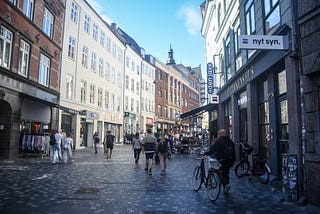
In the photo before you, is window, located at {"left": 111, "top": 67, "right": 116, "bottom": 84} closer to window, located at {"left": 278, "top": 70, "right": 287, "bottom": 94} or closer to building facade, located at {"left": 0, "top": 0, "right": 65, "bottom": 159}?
building facade, located at {"left": 0, "top": 0, "right": 65, "bottom": 159}

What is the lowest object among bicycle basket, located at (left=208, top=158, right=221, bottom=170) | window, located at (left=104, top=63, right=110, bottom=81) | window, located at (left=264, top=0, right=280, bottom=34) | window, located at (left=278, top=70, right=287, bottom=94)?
bicycle basket, located at (left=208, top=158, right=221, bottom=170)

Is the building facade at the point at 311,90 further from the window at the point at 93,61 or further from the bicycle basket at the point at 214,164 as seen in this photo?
the window at the point at 93,61

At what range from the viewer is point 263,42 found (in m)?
7.86

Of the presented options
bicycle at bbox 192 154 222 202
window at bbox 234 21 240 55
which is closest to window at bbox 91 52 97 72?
window at bbox 234 21 240 55

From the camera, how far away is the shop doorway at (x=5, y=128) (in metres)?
16.6

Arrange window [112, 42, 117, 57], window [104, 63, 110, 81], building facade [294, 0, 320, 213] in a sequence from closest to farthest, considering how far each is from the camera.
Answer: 1. building facade [294, 0, 320, 213]
2. window [104, 63, 110, 81]
3. window [112, 42, 117, 57]

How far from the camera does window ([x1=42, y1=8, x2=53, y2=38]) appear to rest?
69.8 ft

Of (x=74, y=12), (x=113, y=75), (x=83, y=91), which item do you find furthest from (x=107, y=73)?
(x=74, y=12)

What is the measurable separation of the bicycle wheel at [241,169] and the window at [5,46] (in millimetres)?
13345

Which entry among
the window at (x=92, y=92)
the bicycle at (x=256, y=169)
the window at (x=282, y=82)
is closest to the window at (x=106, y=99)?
the window at (x=92, y=92)

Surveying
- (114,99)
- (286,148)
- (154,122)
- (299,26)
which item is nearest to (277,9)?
(299,26)

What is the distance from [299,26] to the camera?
7016 millimetres

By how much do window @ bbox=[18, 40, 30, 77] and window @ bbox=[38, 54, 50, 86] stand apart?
195 cm

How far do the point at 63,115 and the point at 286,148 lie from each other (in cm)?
2054
